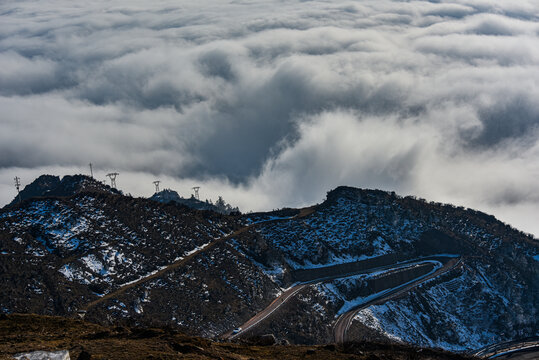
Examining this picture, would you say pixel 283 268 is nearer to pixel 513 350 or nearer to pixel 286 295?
pixel 286 295

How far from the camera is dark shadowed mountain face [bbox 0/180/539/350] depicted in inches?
4247

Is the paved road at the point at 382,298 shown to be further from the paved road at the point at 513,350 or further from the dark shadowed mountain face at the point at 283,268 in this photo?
the paved road at the point at 513,350

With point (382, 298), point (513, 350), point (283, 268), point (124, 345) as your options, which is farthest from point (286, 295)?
point (124, 345)

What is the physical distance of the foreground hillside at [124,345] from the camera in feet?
155

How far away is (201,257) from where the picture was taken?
127688mm

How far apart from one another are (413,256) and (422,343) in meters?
36.1

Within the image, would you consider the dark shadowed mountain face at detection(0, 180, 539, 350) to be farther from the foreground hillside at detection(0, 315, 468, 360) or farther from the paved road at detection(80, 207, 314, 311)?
the foreground hillside at detection(0, 315, 468, 360)

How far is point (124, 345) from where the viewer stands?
49.8m

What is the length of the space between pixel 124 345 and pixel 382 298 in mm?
92035

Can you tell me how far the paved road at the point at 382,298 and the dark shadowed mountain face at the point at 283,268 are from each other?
46 cm

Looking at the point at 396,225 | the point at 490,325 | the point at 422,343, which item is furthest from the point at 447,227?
the point at 422,343

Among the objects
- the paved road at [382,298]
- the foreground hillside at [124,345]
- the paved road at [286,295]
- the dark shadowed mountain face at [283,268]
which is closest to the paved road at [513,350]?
the dark shadowed mountain face at [283,268]

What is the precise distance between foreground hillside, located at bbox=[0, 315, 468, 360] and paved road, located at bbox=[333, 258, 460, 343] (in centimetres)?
5053

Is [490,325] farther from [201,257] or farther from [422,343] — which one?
[201,257]
